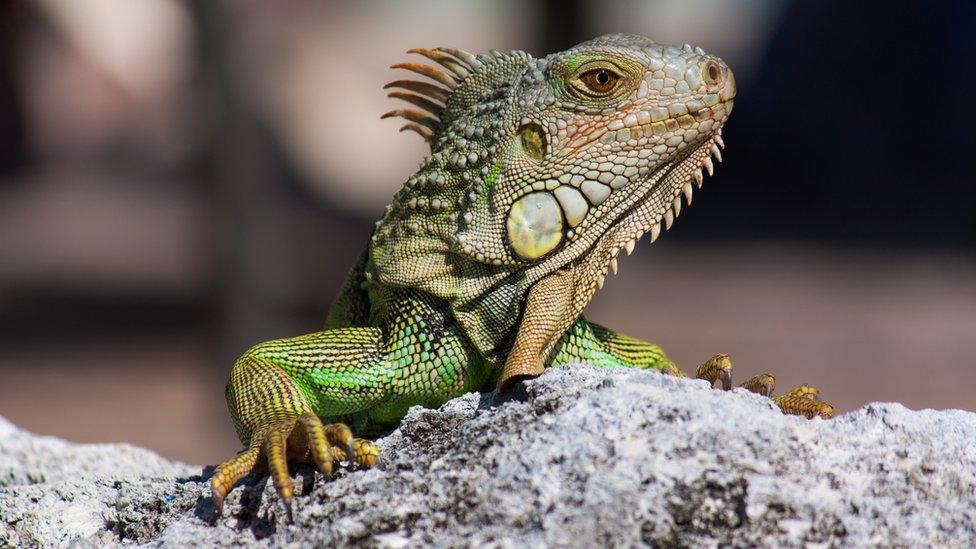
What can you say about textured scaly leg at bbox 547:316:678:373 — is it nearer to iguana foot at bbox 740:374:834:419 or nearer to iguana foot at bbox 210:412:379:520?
iguana foot at bbox 740:374:834:419

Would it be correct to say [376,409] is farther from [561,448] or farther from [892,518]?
[892,518]

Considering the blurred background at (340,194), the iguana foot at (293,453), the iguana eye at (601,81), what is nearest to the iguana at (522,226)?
the iguana eye at (601,81)

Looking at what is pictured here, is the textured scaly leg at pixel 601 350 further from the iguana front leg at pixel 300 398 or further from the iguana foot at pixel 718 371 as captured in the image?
the iguana front leg at pixel 300 398

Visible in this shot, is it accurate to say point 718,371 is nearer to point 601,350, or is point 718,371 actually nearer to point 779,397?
point 779,397

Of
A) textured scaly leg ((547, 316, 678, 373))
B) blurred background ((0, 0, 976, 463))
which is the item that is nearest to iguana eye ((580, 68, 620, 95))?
textured scaly leg ((547, 316, 678, 373))

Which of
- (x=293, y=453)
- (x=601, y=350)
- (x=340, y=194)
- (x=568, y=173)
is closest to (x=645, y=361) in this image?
(x=601, y=350)

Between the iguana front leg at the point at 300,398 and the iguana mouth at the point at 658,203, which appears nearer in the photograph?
the iguana front leg at the point at 300,398
